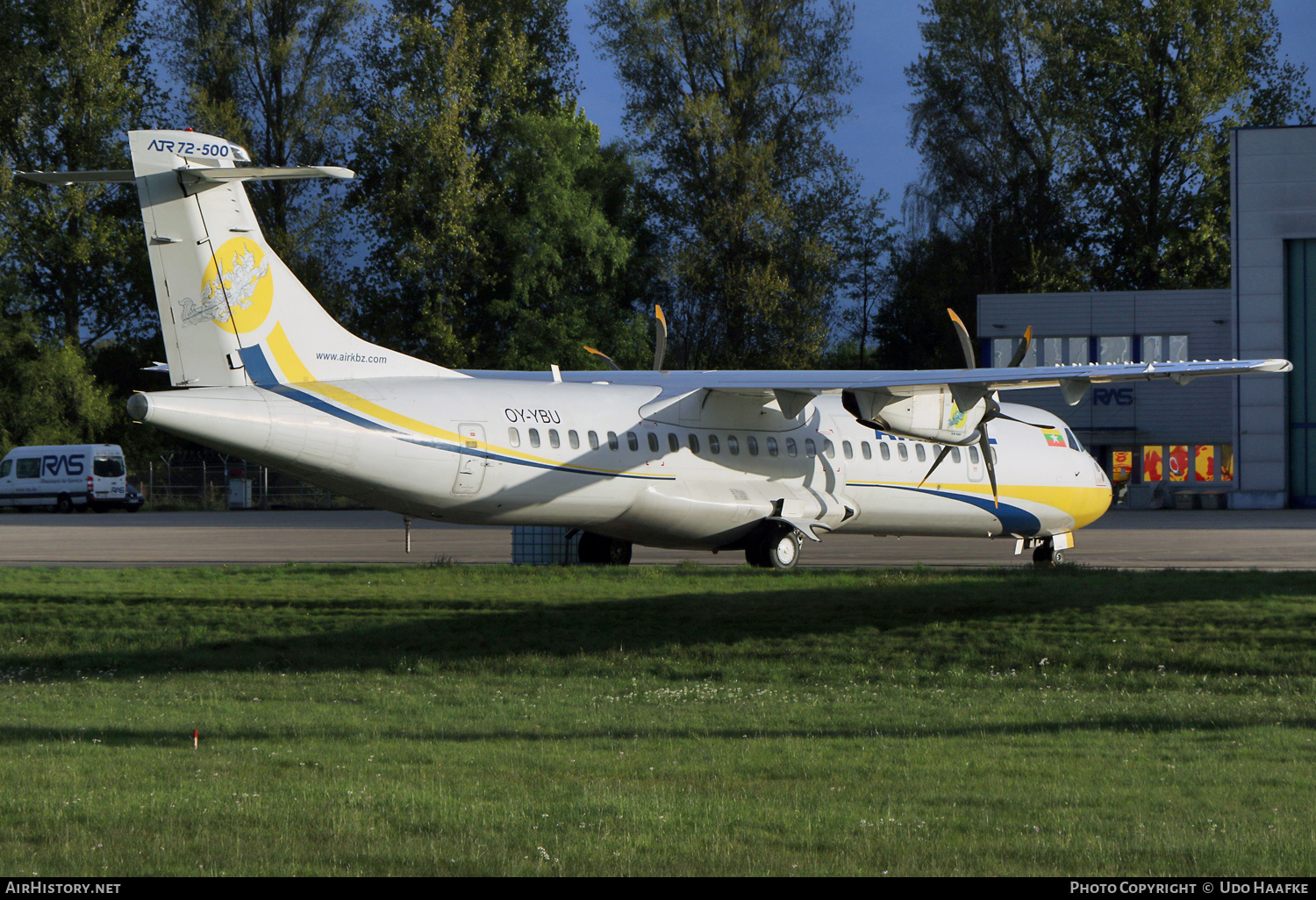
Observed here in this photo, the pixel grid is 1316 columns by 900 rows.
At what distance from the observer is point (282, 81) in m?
51.2

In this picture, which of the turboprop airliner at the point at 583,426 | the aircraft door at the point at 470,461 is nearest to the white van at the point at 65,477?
the turboprop airliner at the point at 583,426

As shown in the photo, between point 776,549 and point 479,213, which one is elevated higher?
point 479,213

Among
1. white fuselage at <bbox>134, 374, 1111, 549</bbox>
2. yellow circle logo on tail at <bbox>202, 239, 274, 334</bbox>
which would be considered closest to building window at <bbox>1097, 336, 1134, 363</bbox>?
white fuselage at <bbox>134, 374, 1111, 549</bbox>

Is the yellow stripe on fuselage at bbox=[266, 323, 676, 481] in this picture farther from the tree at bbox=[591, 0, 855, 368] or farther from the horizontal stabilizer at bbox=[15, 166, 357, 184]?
the tree at bbox=[591, 0, 855, 368]

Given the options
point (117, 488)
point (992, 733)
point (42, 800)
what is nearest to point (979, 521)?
point (992, 733)

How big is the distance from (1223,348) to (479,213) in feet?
97.0

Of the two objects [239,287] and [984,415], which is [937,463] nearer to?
[984,415]

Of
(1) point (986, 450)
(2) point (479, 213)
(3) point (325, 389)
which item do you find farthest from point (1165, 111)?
(3) point (325, 389)

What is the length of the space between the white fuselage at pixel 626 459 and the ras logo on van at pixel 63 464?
32111 millimetres

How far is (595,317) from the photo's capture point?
49.3 meters

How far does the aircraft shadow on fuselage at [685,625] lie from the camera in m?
12.9

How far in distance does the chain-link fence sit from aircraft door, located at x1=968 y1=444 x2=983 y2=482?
33106 mm

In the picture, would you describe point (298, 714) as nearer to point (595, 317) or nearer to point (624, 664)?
point (624, 664)

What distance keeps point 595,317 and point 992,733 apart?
41.3 m
